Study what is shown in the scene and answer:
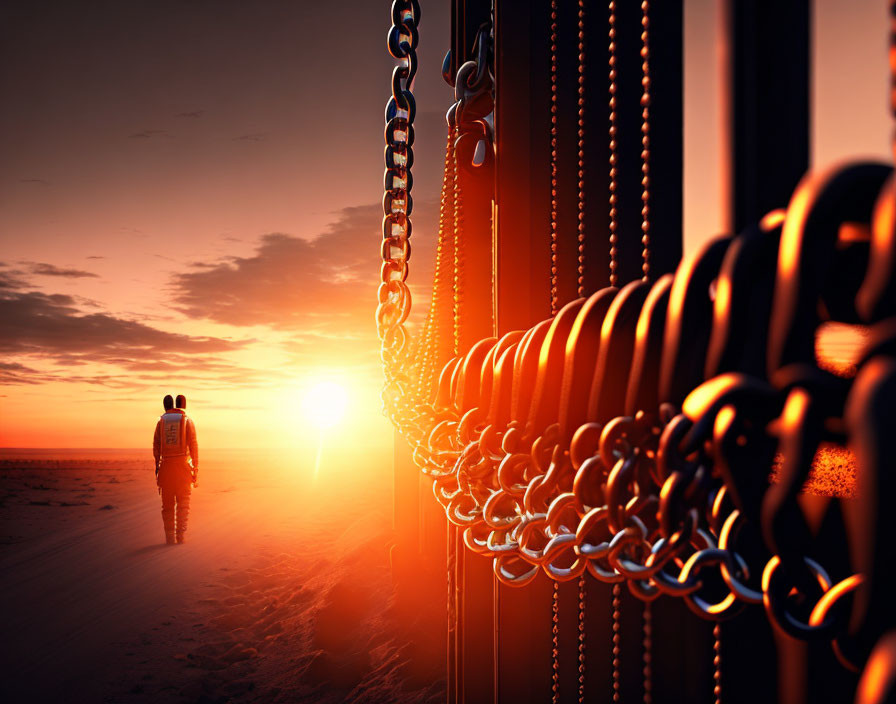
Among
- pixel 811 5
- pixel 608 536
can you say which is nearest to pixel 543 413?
pixel 608 536

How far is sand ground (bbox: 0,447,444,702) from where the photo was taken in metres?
6.30

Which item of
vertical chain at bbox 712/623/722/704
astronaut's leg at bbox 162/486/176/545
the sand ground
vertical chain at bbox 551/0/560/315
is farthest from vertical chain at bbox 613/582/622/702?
astronaut's leg at bbox 162/486/176/545

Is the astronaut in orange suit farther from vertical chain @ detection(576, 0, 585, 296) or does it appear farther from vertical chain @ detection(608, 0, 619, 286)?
vertical chain @ detection(608, 0, 619, 286)

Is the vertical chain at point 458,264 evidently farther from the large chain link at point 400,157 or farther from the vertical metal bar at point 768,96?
the vertical metal bar at point 768,96

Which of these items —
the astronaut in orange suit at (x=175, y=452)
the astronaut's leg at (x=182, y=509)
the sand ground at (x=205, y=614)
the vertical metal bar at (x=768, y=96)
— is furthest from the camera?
the astronaut's leg at (x=182, y=509)

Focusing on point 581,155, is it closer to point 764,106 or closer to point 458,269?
point 764,106

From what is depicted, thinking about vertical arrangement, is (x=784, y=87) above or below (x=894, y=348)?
above

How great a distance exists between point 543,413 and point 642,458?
0.81 ft

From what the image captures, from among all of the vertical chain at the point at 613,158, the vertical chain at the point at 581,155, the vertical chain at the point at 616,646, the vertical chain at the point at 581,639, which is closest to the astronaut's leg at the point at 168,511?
the vertical chain at the point at 581,639

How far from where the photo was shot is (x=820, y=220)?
0.42m

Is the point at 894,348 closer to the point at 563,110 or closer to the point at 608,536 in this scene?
the point at 608,536

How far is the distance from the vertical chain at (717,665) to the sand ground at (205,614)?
5321 mm

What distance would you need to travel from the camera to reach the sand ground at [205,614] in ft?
20.7

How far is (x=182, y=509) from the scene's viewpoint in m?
11.3
